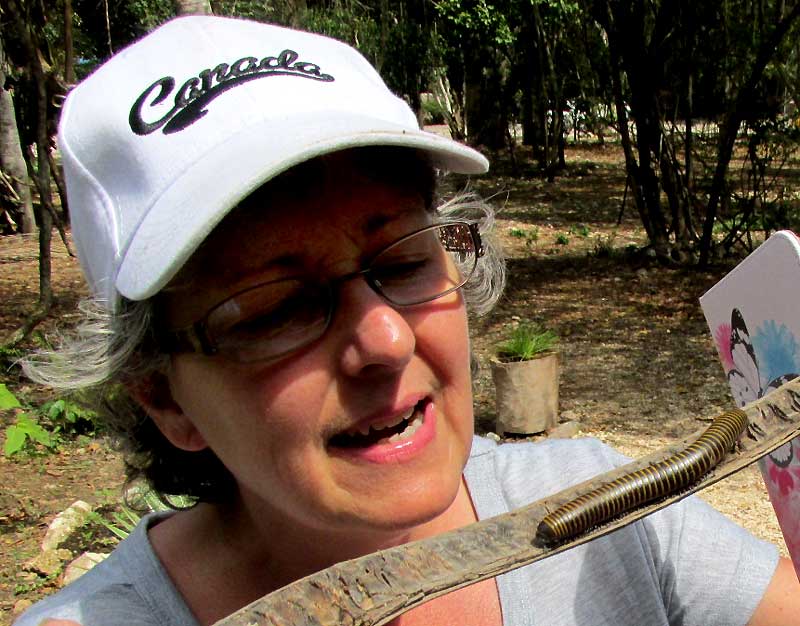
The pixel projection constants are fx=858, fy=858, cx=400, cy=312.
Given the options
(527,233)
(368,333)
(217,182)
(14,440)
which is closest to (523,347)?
(14,440)

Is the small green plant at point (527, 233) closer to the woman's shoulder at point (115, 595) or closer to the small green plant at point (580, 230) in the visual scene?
the small green plant at point (580, 230)

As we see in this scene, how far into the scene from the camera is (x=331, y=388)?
3.56ft

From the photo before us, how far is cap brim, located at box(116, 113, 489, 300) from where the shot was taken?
1029 mm

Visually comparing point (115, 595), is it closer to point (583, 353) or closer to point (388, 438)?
point (388, 438)

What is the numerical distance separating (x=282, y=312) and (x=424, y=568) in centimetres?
41

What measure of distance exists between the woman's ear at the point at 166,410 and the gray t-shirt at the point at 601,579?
0.76 ft

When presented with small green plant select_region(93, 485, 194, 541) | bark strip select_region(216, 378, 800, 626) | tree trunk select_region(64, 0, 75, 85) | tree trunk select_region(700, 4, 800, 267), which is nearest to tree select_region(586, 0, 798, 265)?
tree trunk select_region(700, 4, 800, 267)

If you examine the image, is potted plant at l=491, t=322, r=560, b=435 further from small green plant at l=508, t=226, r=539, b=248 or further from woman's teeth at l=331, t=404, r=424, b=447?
small green plant at l=508, t=226, r=539, b=248

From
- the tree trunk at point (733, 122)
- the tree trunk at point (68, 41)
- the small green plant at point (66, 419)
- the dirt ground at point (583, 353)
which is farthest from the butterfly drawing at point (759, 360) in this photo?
the tree trunk at point (733, 122)

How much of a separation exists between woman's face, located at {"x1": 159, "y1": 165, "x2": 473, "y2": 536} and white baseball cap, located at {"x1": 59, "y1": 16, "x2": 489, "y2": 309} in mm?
73

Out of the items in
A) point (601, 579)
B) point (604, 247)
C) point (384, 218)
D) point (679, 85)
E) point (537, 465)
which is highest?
point (384, 218)

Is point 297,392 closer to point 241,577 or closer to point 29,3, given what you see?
point 241,577

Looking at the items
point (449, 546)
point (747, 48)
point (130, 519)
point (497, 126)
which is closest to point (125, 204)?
point (449, 546)

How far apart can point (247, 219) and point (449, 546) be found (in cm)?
49
